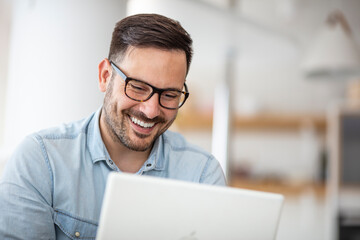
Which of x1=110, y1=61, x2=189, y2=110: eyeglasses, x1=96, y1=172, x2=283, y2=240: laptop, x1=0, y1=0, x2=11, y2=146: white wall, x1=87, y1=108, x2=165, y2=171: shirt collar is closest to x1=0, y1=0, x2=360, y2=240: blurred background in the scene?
x1=0, y1=0, x2=11, y2=146: white wall

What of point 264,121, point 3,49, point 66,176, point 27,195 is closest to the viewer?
point 27,195

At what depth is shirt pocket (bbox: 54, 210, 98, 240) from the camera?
1.19 m

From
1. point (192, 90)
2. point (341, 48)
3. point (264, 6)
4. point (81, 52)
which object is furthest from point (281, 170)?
point (81, 52)

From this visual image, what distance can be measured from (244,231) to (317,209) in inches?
148

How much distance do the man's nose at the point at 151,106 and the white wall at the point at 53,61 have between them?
10.1 inches

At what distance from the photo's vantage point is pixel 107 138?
4.39 feet

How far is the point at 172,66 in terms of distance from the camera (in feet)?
4.07

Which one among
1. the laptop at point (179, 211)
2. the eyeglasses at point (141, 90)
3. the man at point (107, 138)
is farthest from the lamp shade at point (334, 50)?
the laptop at point (179, 211)

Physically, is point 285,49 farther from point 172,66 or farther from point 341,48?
point 172,66

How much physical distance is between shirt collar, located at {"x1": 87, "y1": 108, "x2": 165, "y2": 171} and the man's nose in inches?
6.9

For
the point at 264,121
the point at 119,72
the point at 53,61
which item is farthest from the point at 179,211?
the point at 264,121

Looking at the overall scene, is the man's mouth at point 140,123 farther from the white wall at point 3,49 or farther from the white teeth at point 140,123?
the white wall at point 3,49

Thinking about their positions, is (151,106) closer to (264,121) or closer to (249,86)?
(264,121)

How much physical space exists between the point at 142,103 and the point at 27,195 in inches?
15.0
